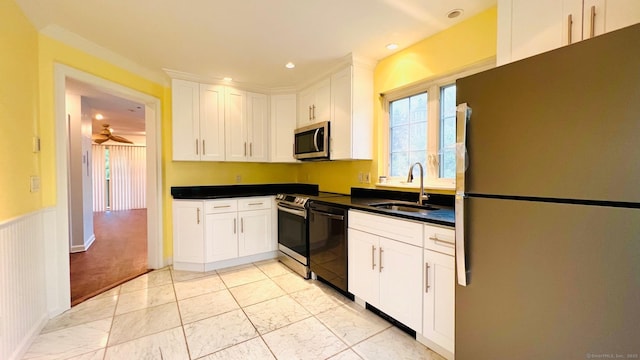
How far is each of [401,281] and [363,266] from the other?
39 centimetres

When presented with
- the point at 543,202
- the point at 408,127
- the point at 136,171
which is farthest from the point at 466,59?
the point at 136,171

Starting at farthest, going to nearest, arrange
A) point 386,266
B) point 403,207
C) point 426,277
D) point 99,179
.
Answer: point 99,179, point 403,207, point 386,266, point 426,277

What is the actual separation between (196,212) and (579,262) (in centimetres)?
319

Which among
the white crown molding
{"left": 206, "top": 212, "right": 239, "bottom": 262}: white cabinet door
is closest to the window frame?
{"left": 206, "top": 212, "right": 239, "bottom": 262}: white cabinet door

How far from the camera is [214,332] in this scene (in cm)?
197

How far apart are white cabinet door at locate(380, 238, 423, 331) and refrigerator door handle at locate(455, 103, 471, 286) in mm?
423

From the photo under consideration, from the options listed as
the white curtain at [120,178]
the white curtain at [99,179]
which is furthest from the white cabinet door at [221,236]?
the white curtain at [99,179]

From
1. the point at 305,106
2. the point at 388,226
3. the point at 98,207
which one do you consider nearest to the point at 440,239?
the point at 388,226

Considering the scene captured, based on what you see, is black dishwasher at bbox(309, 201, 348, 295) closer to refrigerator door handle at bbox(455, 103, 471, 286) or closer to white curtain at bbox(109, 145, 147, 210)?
refrigerator door handle at bbox(455, 103, 471, 286)

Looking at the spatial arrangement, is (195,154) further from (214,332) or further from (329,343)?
(329,343)

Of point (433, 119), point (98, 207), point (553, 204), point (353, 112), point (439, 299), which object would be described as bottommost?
point (98, 207)

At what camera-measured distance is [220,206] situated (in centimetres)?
318

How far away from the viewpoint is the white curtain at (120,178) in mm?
7957

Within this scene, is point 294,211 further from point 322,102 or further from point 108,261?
point 108,261
